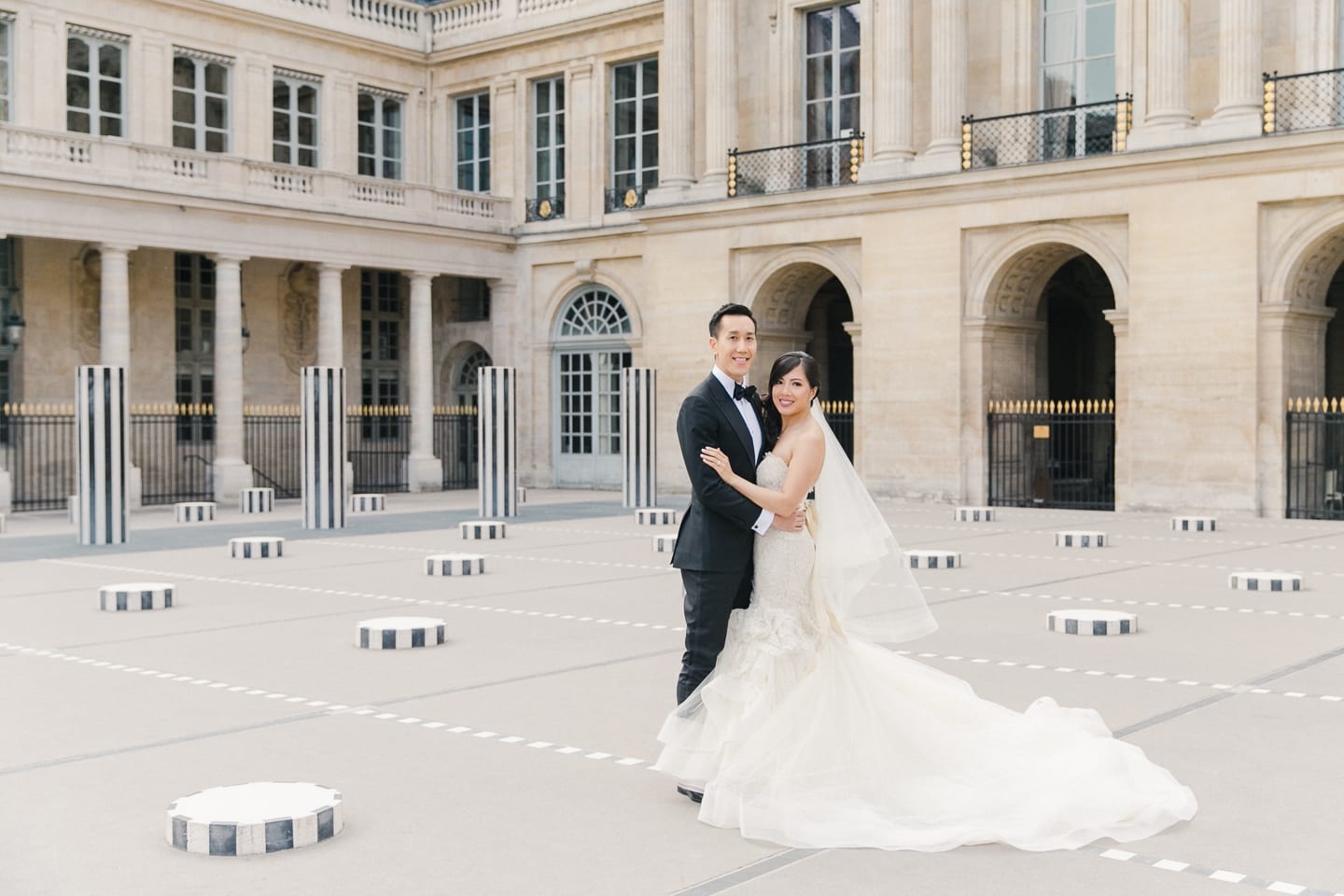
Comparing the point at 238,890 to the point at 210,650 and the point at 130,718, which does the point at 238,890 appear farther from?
the point at 210,650

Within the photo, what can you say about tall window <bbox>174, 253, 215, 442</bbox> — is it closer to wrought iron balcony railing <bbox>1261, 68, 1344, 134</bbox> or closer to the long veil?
wrought iron balcony railing <bbox>1261, 68, 1344, 134</bbox>

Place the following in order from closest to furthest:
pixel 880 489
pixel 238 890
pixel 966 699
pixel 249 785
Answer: pixel 238 890 → pixel 249 785 → pixel 966 699 → pixel 880 489

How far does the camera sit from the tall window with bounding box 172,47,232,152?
32.9 m

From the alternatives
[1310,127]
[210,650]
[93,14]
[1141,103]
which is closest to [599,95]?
[93,14]

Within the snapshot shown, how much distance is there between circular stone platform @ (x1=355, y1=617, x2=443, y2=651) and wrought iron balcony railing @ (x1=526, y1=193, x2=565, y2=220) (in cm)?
2631

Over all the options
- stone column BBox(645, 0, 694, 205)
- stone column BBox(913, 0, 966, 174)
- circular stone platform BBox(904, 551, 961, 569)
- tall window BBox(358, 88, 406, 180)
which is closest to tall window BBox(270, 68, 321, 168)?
tall window BBox(358, 88, 406, 180)

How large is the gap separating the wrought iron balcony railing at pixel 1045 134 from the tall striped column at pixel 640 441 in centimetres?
729

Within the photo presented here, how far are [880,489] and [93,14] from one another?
18.7m

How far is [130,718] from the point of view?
8.39 meters

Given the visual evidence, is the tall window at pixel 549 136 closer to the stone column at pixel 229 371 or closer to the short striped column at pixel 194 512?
the stone column at pixel 229 371

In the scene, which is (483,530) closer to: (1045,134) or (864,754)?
(1045,134)

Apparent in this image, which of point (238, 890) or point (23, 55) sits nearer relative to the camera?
point (238, 890)

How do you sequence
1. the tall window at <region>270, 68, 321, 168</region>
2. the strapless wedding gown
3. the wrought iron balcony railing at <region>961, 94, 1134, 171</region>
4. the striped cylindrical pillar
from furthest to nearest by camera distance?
1. the tall window at <region>270, 68, 321, 168</region>
2. the wrought iron balcony railing at <region>961, 94, 1134, 171</region>
3. the striped cylindrical pillar
4. the strapless wedding gown

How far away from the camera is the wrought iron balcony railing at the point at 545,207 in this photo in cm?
3678
